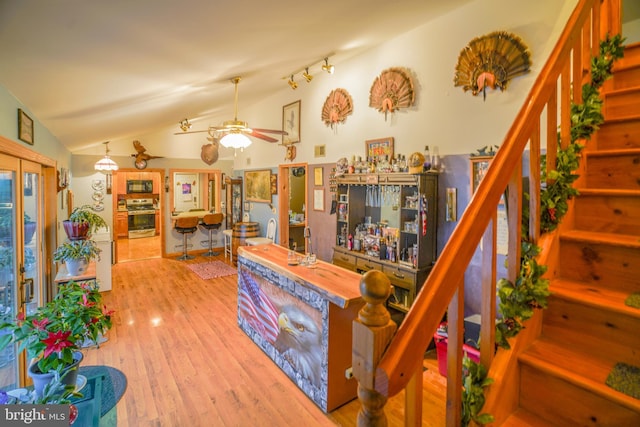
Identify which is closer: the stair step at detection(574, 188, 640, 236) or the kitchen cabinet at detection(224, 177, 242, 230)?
the stair step at detection(574, 188, 640, 236)

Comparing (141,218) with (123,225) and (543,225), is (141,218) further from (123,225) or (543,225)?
(543,225)

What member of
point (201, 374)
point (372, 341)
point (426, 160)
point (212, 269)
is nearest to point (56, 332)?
point (201, 374)

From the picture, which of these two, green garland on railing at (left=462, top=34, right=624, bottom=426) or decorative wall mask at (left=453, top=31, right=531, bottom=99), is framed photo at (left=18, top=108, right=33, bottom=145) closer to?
green garland on railing at (left=462, top=34, right=624, bottom=426)

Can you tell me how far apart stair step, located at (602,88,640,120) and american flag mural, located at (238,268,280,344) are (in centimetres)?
298

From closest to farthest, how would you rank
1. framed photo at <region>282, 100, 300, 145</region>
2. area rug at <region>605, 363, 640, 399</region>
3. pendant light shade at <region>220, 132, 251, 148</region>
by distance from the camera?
area rug at <region>605, 363, 640, 399</region> → pendant light shade at <region>220, 132, 251, 148</region> → framed photo at <region>282, 100, 300, 145</region>

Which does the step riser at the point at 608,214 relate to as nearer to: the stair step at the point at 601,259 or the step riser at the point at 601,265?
the stair step at the point at 601,259

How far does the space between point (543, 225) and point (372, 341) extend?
114 cm

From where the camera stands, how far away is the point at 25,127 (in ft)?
8.22

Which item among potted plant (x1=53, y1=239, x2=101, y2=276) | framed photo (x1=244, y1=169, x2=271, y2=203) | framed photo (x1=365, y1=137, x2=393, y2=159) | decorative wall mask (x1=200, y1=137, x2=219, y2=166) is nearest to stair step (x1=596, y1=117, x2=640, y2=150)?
framed photo (x1=365, y1=137, x2=393, y2=159)

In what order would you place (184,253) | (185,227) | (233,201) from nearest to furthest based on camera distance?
(185,227), (184,253), (233,201)

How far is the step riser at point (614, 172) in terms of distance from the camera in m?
1.61

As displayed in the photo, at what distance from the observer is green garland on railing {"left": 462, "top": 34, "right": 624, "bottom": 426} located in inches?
43.1

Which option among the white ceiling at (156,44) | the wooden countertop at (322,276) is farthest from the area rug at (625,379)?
the white ceiling at (156,44)

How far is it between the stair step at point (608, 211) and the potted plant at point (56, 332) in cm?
288
